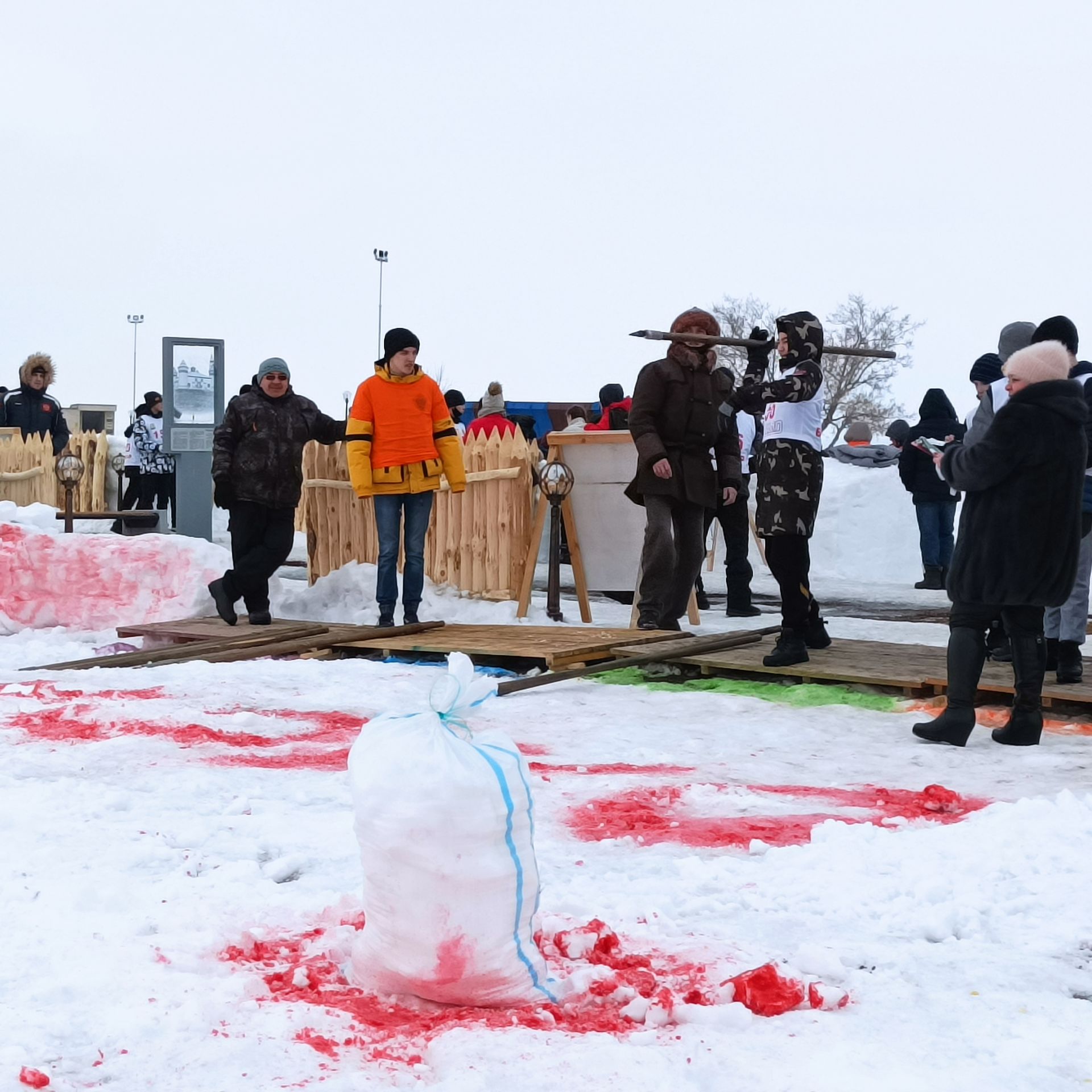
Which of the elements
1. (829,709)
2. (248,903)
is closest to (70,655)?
(829,709)

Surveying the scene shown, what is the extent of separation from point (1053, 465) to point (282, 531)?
5331 millimetres

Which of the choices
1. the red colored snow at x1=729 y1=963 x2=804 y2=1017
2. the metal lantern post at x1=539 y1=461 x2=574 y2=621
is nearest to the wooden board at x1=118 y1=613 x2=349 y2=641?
the metal lantern post at x1=539 y1=461 x2=574 y2=621

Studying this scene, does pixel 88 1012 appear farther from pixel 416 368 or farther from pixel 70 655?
pixel 416 368

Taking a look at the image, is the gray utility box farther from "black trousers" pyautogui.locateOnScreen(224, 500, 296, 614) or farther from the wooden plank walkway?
the wooden plank walkway

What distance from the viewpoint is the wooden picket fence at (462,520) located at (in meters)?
9.81

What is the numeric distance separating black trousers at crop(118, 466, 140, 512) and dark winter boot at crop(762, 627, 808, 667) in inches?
548

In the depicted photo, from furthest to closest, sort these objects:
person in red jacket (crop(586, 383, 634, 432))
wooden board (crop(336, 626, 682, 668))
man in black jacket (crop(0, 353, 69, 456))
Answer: man in black jacket (crop(0, 353, 69, 456)), person in red jacket (crop(586, 383, 634, 432)), wooden board (crop(336, 626, 682, 668))

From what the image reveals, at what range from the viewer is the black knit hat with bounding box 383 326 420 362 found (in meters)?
8.48

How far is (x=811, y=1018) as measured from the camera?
2430 millimetres

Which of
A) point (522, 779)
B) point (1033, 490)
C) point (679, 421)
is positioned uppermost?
point (679, 421)

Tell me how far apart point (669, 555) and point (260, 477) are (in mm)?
2683

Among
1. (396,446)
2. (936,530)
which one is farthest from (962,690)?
(936,530)

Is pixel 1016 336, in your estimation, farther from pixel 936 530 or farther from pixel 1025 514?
pixel 936 530

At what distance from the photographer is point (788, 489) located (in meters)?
6.44
